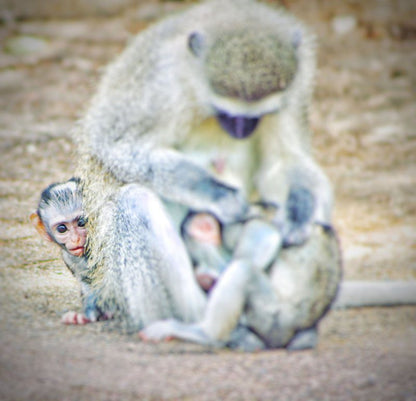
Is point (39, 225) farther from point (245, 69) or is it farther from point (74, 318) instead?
point (245, 69)

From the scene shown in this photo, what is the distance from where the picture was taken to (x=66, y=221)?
973 mm

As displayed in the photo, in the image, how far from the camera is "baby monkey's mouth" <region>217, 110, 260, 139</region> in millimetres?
1993

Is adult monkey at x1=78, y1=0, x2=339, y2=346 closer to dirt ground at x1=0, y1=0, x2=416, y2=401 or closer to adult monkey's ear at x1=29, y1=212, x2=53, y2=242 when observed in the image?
dirt ground at x1=0, y1=0, x2=416, y2=401

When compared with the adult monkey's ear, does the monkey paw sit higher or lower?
lower

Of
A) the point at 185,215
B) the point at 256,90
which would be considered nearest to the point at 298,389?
the point at 185,215

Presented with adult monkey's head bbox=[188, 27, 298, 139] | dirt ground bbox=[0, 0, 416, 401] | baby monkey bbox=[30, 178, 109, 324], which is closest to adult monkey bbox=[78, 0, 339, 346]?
adult monkey's head bbox=[188, 27, 298, 139]

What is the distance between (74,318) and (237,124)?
3.72 ft

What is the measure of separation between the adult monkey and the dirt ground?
184mm

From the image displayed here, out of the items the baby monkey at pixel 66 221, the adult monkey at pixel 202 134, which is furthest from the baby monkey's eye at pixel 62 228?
the adult monkey at pixel 202 134

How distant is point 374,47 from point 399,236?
1.94 meters

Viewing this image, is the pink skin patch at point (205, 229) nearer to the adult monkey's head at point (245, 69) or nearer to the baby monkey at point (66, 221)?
the adult monkey's head at point (245, 69)

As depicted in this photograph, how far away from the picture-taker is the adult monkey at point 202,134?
5.33ft

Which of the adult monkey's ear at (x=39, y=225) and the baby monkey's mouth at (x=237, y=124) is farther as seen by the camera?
the baby monkey's mouth at (x=237, y=124)

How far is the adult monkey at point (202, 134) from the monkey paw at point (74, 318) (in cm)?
21
